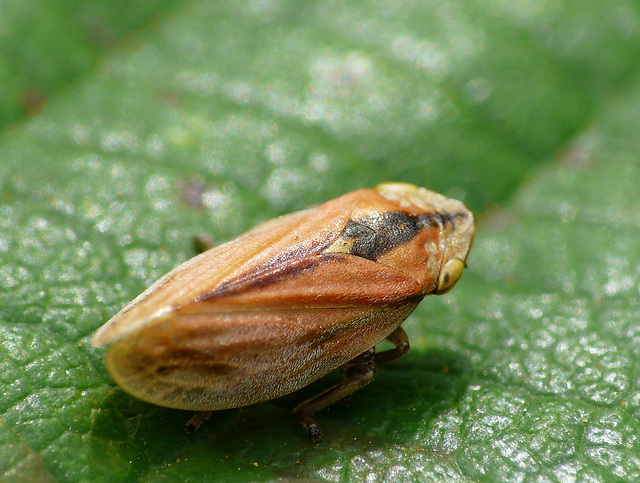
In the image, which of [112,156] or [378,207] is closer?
[378,207]

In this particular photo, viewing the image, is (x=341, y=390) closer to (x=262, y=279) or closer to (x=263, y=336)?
(x=263, y=336)

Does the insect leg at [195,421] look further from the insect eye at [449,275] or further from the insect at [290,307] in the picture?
the insect eye at [449,275]

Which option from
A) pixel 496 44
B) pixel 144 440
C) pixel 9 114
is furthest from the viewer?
pixel 496 44

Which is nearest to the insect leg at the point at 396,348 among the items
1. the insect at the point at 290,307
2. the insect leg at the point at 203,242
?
the insect at the point at 290,307

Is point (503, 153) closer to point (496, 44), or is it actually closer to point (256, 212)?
point (496, 44)

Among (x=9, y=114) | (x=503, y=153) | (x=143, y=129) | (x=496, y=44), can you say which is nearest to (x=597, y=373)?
(x=503, y=153)

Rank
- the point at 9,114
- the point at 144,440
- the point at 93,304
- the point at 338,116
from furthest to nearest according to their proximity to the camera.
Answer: the point at 338,116
the point at 9,114
the point at 93,304
the point at 144,440
